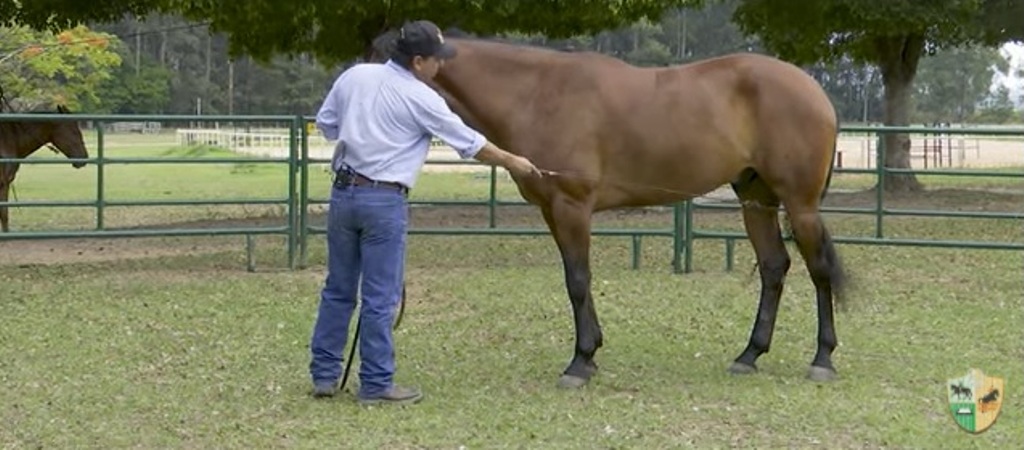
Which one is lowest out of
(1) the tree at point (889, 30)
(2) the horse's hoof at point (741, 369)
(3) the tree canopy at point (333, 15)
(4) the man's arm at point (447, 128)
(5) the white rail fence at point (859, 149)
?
(2) the horse's hoof at point (741, 369)

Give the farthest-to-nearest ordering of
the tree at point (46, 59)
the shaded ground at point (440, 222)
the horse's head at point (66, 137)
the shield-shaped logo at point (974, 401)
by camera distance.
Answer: the tree at point (46, 59), the horse's head at point (66, 137), the shaded ground at point (440, 222), the shield-shaped logo at point (974, 401)

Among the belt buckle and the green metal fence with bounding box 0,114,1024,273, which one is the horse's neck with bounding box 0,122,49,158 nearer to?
the green metal fence with bounding box 0,114,1024,273

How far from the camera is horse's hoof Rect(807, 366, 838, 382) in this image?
6312 mm

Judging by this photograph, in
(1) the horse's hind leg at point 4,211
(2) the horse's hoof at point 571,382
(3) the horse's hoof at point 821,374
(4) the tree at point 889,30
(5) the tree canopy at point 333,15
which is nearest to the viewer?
(2) the horse's hoof at point 571,382

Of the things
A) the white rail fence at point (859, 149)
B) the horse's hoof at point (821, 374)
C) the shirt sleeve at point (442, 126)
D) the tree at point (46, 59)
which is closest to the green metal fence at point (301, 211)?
the horse's hoof at point (821, 374)

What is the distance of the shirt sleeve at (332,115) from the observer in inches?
224

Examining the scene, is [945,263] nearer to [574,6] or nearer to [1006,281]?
[1006,281]

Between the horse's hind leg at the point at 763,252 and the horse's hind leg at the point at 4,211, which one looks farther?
the horse's hind leg at the point at 4,211

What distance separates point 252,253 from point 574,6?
451cm

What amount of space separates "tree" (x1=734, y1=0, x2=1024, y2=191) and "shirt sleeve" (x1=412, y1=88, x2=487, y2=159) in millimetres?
11136

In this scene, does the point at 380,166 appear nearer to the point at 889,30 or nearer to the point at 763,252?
the point at 763,252

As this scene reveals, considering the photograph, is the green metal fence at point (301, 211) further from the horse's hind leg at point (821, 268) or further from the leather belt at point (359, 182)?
the leather belt at point (359, 182)

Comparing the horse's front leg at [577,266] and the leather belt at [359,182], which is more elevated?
the leather belt at [359,182]

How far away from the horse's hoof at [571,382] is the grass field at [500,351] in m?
0.07
